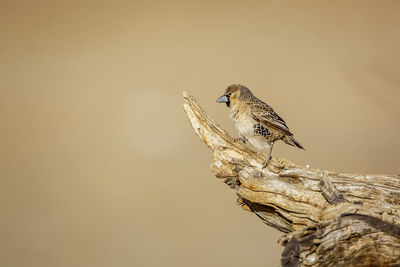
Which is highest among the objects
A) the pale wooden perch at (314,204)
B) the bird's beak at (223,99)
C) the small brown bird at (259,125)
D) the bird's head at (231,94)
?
the bird's head at (231,94)

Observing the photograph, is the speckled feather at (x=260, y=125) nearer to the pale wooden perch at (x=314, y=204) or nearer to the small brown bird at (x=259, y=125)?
the small brown bird at (x=259, y=125)

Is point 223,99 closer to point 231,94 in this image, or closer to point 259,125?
point 231,94

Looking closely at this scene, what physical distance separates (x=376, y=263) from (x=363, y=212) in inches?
13.9

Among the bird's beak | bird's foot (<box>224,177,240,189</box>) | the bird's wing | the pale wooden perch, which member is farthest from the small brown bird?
bird's foot (<box>224,177,240,189</box>)

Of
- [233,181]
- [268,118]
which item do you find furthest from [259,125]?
[233,181]

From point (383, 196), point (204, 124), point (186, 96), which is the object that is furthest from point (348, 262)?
point (186, 96)

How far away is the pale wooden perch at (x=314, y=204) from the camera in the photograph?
2986mm

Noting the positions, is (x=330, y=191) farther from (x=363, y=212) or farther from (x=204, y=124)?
(x=204, y=124)

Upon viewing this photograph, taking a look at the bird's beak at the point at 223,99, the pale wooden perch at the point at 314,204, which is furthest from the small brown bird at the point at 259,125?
the pale wooden perch at the point at 314,204

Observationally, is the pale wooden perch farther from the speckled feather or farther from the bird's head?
the bird's head

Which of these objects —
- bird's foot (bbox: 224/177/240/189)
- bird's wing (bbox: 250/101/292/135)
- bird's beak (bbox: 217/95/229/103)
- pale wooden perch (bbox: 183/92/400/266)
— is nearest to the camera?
pale wooden perch (bbox: 183/92/400/266)

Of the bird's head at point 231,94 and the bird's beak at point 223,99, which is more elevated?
the bird's head at point 231,94

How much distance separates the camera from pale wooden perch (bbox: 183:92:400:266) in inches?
118

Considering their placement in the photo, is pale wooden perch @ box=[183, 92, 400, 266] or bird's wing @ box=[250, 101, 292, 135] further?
bird's wing @ box=[250, 101, 292, 135]
